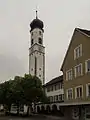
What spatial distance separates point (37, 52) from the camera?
10706 cm

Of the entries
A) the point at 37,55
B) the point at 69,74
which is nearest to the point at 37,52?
the point at 37,55

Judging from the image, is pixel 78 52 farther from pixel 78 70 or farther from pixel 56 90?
pixel 56 90

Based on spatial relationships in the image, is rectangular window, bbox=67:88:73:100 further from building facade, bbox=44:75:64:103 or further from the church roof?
the church roof

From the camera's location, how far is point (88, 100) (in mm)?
33125

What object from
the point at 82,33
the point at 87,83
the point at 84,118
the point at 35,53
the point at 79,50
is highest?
the point at 35,53

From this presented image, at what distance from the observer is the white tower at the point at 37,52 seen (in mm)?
102463

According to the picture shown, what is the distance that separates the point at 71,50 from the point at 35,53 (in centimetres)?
6613

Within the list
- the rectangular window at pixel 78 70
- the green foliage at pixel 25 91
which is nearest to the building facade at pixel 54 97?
the green foliage at pixel 25 91

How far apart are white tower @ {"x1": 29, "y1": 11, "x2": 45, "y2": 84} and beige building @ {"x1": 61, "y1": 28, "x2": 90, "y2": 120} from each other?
60177 mm

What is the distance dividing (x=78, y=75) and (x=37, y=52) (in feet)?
232

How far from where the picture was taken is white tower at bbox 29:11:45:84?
102463mm

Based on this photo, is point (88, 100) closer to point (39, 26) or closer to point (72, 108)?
point (72, 108)

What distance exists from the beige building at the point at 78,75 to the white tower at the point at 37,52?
60177 millimetres

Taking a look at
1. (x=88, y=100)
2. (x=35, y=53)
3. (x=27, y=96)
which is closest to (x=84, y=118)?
(x=88, y=100)
